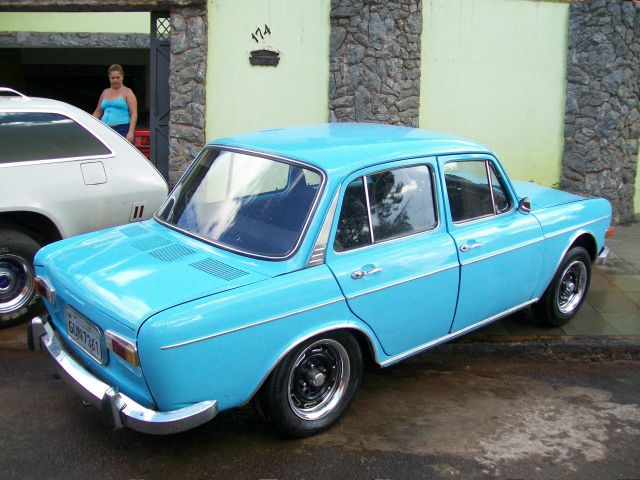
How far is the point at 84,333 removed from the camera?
390cm

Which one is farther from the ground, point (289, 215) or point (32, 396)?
point (289, 215)

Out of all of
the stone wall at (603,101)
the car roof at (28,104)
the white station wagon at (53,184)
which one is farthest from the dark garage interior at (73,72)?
the white station wagon at (53,184)

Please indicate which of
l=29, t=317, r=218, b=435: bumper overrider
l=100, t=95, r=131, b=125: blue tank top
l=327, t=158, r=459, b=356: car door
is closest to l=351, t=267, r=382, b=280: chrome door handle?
l=327, t=158, r=459, b=356: car door

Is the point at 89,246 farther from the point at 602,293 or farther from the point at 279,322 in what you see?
the point at 602,293

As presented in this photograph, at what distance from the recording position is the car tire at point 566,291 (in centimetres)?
573

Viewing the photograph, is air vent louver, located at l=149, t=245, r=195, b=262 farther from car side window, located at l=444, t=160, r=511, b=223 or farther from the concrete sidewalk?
the concrete sidewalk

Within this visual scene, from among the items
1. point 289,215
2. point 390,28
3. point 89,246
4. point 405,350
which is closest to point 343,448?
point 405,350

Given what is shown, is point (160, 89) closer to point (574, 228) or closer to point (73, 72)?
point (574, 228)

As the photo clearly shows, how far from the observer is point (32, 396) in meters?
4.66

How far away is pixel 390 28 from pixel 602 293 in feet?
13.1

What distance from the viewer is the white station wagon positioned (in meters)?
5.54

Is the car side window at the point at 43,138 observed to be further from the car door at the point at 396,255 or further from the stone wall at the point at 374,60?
the stone wall at the point at 374,60

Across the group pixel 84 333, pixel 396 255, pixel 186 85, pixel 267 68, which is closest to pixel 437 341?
pixel 396 255

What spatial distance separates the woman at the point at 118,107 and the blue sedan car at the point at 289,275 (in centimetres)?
411
